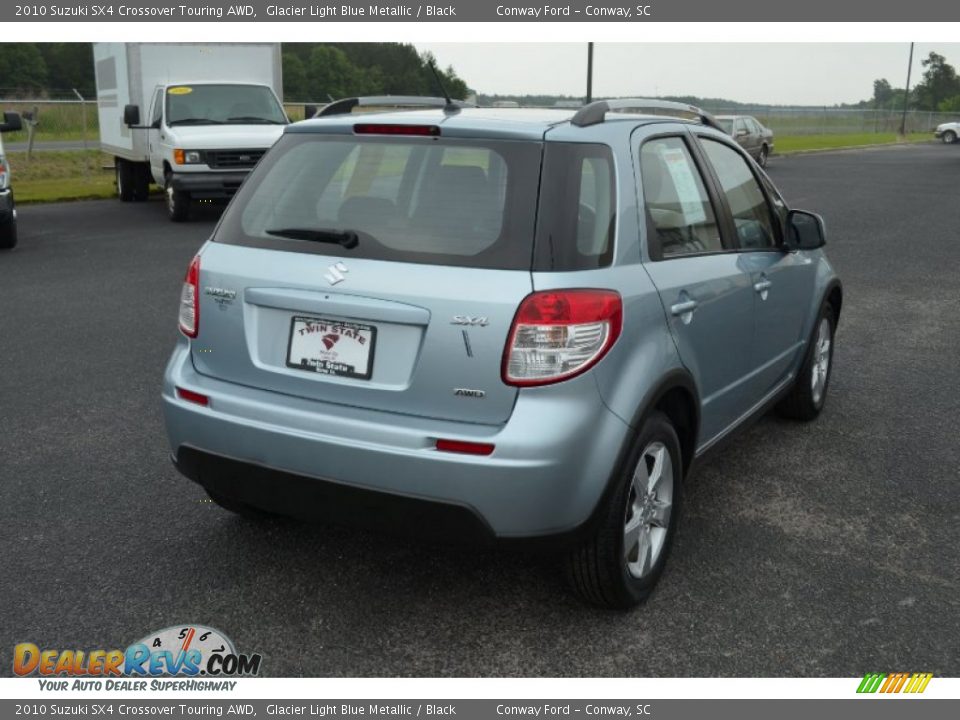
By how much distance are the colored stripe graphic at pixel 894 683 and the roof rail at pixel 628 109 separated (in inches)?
79.3

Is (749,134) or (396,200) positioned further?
(749,134)

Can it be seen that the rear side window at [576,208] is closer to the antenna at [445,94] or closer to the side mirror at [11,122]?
the antenna at [445,94]

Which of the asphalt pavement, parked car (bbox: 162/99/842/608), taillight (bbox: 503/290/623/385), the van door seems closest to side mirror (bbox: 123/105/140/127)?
the van door

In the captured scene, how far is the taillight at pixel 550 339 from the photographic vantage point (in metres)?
3.14

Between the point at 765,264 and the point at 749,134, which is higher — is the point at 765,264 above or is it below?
above

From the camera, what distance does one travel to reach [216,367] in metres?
3.63

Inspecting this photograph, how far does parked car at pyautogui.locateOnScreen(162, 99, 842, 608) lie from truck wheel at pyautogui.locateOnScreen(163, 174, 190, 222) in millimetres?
12758

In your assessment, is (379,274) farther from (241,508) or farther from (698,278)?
(241,508)

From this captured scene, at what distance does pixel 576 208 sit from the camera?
3.31 meters

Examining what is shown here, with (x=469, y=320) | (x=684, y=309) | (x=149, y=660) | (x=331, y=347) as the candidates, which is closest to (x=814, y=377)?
(x=684, y=309)

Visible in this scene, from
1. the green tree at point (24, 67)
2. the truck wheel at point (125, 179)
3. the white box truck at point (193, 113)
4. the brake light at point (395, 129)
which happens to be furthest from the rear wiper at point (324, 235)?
the green tree at point (24, 67)

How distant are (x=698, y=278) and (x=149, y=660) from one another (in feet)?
7.72

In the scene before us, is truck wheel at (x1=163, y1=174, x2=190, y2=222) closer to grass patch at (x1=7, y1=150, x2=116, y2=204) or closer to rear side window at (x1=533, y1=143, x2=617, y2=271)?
grass patch at (x1=7, y1=150, x2=116, y2=204)
